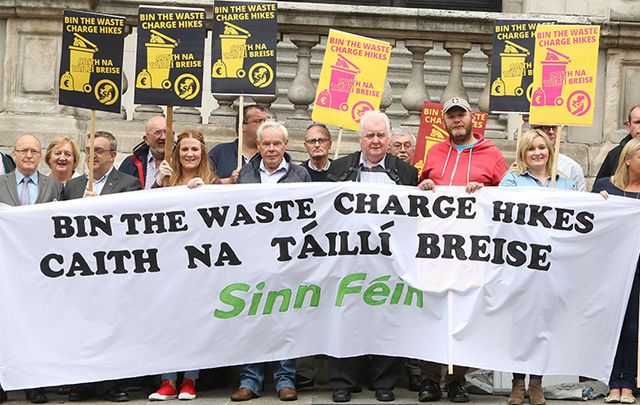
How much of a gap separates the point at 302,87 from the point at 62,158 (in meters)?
2.57

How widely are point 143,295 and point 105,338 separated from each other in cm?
37

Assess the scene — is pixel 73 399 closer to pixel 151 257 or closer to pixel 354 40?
pixel 151 257

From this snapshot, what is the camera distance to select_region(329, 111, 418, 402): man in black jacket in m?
11.0

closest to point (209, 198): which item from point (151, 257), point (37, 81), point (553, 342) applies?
point (151, 257)

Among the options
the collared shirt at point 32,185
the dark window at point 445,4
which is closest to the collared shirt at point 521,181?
the collared shirt at point 32,185

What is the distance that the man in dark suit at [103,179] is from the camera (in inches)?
453

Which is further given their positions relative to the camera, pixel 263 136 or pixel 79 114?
pixel 79 114

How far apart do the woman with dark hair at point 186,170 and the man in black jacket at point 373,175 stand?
88cm

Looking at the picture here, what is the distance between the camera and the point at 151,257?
35.9 ft

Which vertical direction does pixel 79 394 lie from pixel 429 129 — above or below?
below

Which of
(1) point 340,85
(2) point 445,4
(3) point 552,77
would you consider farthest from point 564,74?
(2) point 445,4

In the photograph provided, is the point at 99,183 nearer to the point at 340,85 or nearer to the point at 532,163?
the point at 340,85

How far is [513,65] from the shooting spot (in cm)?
1181

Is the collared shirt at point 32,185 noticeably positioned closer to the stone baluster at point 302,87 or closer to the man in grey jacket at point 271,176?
the man in grey jacket at point 271,176
